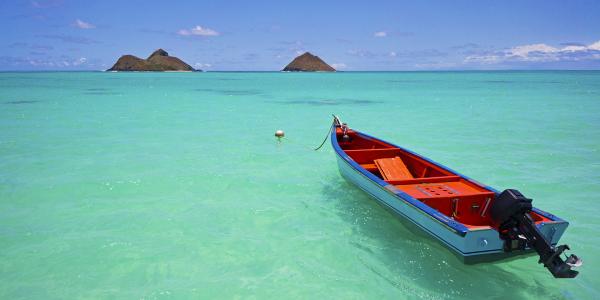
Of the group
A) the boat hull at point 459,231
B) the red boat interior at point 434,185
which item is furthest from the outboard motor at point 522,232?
the red boat interior at point 434,185

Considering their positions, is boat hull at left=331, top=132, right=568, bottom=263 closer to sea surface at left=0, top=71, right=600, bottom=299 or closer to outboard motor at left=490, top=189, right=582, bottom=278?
outboard motor at left=490, top=189, right=582, bottom=278

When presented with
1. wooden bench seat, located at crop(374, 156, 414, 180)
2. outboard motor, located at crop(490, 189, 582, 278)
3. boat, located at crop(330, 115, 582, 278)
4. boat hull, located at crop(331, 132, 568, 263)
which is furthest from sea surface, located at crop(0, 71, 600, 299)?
outboard motor, located at crop(490, 189, 582, 278)

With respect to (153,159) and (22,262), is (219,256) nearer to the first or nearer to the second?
(22,262)

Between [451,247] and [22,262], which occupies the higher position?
[451,247]

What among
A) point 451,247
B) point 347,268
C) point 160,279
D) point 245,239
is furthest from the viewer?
point 245,239

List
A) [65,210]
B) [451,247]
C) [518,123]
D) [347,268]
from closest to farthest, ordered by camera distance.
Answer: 1. [451,247]
2. [347,268]
3. [65,210]
4. [518,123]

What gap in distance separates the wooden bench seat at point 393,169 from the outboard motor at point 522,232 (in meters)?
3.84

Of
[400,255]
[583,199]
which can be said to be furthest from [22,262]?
[583,199]

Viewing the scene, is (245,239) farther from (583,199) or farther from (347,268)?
(583,199)

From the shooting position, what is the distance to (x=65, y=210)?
29.5 feet

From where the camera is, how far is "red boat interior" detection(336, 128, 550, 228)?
6.95 metres

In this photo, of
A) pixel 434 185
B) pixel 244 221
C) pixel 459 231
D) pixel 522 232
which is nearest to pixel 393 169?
pixel 434 185

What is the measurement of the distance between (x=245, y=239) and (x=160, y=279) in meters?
1.90

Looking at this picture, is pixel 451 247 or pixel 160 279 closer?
pixel 451 247
